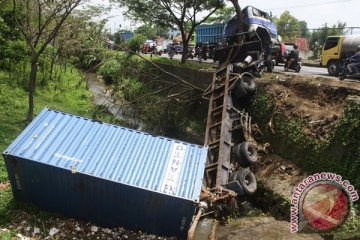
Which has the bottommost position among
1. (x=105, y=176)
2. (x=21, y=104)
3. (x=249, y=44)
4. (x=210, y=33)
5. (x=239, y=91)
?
(x=21, y=104)

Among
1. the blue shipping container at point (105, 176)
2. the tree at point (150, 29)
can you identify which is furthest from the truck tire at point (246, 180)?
the tree at point (150, 29)

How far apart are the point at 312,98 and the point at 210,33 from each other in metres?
16.7

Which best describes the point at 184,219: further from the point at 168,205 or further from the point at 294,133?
the point at 294,133

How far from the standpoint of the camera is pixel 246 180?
33.8ft

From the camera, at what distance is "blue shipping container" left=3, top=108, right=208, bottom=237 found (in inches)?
305

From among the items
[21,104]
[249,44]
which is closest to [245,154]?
[249,44]

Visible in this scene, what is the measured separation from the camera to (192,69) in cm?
1830

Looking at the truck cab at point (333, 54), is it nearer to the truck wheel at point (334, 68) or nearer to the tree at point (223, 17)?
the truck wheel at point (334, 68)

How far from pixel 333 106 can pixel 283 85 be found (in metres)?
2.39

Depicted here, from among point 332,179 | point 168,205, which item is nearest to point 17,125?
point 168,205

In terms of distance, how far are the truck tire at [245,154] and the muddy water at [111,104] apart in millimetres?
5478

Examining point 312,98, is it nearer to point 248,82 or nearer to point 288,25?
point 248,82

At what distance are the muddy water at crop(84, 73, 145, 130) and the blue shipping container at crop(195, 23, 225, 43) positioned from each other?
8.31m

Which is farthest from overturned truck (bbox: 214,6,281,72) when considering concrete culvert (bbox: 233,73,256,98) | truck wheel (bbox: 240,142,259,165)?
truck wheel (bbox: 240,142,259,165)
